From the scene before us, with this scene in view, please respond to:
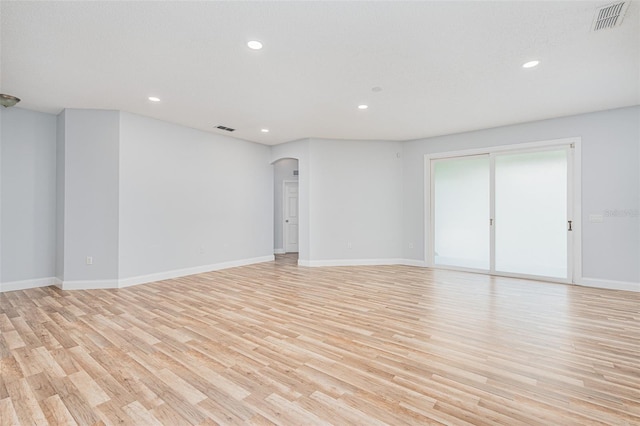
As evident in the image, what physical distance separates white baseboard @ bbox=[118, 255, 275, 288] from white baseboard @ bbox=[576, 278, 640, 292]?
6.10 m

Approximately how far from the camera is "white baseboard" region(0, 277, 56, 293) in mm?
4516

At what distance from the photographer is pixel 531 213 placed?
17.5 feet

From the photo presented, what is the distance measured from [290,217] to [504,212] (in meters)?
5.55

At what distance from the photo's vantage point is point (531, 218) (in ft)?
17.4

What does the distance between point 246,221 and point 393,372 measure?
525cm

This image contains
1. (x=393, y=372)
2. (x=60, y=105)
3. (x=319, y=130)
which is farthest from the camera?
(x=319, y=130)

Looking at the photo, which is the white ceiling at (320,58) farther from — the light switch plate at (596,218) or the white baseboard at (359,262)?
the white baseboard at (359,262)

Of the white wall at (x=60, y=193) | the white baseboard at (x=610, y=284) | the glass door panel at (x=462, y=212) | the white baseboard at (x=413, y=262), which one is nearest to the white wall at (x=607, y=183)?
the white baseboard at (x=610, y=284)

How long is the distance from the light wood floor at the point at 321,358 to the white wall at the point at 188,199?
1.08 metres

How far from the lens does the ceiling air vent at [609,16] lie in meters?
2.27

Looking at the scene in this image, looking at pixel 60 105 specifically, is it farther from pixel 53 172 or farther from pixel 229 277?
pixel 229 277

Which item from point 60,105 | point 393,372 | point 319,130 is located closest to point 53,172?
point 60,105

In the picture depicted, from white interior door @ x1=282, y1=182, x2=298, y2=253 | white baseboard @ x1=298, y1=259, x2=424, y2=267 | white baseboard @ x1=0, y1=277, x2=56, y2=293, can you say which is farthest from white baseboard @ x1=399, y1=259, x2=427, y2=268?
white baseboard @ x1=0, y1=277, x2=56, y2=293

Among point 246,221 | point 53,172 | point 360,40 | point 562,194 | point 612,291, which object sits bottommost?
point 612,291
